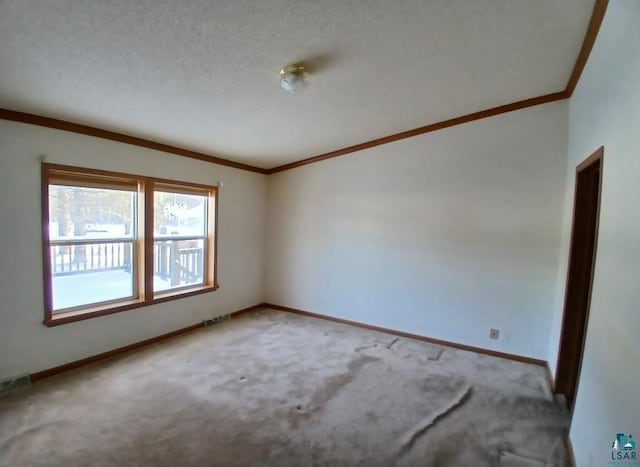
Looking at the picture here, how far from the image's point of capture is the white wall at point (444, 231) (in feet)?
10.4

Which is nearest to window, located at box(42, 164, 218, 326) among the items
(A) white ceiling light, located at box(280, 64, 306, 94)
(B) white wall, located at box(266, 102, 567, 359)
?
(B) white wall, located at box(266, 102, 567, 359)

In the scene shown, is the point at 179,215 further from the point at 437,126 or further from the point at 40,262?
the point at 437,126

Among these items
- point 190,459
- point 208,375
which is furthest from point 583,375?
point 208,375

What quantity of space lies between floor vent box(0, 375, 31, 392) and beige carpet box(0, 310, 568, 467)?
3.3 inches

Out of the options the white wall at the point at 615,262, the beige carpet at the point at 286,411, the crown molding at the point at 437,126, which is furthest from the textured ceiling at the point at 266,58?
the beige carpet at the point at 286,411

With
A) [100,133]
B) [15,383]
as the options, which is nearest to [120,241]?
[100,133]

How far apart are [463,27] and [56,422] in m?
3.84

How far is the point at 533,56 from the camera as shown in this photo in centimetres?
232

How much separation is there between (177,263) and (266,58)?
2918 millimetres

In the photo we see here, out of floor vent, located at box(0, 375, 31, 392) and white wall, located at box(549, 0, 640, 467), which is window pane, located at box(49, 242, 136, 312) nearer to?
floor vent, located at box(0, 375, 31, 392)

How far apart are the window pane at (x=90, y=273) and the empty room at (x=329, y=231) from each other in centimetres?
2

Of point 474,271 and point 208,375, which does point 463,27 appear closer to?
point 474,271
